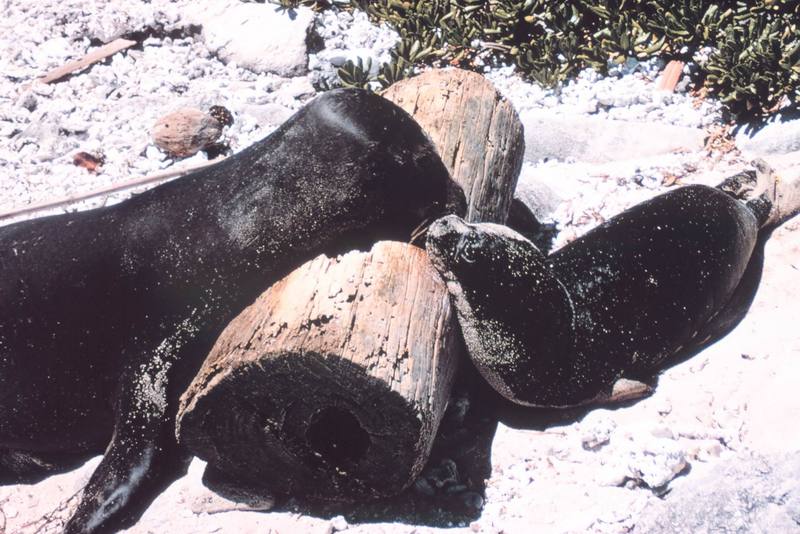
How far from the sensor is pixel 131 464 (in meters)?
4.09

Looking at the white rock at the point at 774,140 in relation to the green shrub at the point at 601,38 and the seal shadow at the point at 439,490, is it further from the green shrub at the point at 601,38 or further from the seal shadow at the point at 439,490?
the seal shadow at the point at 439,490

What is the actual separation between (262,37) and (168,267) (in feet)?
12.9

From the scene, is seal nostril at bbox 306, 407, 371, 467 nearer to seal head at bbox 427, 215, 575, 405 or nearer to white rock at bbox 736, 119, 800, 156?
seal head at bbox 427, 215, 575, 405

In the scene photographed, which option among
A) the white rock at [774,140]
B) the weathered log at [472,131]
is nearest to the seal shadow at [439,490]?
the weathered log at [472,131]

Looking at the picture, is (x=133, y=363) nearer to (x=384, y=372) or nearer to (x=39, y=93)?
(x=384, y=372)

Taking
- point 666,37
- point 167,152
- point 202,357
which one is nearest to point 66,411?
point 202,357

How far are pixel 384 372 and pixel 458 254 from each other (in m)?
0.76

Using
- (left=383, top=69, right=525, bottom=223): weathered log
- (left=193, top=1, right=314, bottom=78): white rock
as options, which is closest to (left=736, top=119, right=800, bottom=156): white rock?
(left=383, top=69, right=525, bottom=223): weathered log

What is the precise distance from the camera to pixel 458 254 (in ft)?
12.6

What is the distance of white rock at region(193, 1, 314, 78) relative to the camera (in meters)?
7.33

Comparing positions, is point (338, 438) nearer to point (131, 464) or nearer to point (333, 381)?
point (333, 381)

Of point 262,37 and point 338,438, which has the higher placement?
point 338,438

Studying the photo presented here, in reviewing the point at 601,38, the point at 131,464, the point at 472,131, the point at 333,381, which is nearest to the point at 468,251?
the point at 333,381

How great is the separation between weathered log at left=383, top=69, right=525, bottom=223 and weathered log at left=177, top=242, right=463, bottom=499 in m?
0.81
